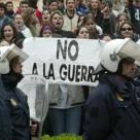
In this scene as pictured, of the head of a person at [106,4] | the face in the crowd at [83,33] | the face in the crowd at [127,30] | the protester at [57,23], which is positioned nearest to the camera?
the face in the crowd at [127,30]

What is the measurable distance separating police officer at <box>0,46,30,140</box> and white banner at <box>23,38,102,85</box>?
12.7 feet

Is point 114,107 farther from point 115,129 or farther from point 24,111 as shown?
point 24,111

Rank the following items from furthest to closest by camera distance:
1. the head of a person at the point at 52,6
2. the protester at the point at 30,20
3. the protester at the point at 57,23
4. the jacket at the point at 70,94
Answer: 1. the head of a person at the point at 52,6
2. the protester at the point at 30,20
3. the protester at the point at 57,23
4. the jacket at the point at 70,94

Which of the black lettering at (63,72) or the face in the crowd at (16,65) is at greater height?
the face in the crowd at (16,65)

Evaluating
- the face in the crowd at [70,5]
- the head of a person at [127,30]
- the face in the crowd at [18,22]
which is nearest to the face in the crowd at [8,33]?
the face in the crowd at [18,22]

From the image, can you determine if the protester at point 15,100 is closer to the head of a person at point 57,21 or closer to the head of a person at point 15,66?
the head of a person at point 15,66

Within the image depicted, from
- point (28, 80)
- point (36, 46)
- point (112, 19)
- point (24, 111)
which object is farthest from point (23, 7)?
point (24, 111)

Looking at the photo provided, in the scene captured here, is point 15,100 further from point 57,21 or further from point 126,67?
point 57,21

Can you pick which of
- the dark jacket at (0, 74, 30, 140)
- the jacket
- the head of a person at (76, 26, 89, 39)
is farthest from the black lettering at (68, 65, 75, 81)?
the dark jacket at (0, 74, 30, 140)

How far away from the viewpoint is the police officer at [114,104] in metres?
7.05

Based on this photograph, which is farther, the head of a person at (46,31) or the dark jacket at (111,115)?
the head of a person at (46,31)

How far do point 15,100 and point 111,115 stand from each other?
1378 mm

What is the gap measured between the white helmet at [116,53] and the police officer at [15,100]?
3.58ft

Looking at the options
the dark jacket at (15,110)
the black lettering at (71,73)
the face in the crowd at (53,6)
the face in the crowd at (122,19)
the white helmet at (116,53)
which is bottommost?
the black lettering at (71,73)
